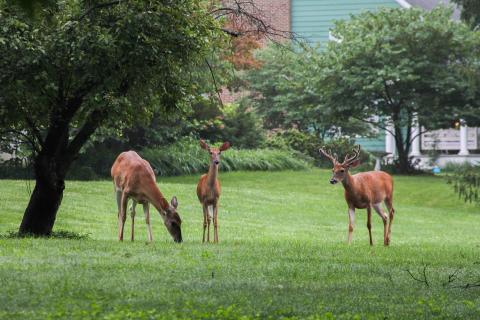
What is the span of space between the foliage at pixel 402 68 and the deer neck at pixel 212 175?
20.4m

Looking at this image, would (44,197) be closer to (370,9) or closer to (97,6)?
(97,6)

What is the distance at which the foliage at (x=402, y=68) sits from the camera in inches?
1460

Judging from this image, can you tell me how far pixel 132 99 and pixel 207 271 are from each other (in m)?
6.02

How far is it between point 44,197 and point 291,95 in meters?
25.9

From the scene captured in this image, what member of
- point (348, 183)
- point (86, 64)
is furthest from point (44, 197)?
point (348, 183)

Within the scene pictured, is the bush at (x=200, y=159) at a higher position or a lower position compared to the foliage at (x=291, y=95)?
lower

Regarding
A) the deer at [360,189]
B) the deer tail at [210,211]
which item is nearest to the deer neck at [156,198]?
the deer tail at [210,211]

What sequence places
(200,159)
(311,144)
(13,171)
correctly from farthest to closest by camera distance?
(311,144), (200,159), (13,171)

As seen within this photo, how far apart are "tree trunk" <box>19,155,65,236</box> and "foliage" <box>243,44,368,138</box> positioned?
2140cm

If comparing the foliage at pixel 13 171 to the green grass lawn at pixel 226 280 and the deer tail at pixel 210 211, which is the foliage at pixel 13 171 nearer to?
the green grass lawn at pixel 226 280

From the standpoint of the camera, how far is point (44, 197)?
17062 mm

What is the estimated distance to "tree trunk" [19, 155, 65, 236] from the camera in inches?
667

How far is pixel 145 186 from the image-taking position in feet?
55.6

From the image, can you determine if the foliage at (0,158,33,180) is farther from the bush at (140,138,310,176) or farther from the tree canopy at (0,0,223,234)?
the tree canopy at (0,0,223,234)
